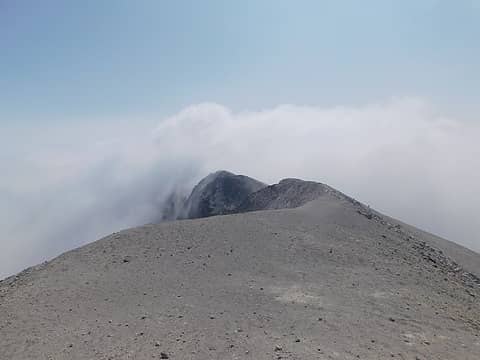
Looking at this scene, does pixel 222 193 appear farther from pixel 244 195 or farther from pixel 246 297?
pixel 246 297

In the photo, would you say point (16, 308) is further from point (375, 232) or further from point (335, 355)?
point (375, 232)

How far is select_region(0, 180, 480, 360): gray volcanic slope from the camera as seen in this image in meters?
9.66

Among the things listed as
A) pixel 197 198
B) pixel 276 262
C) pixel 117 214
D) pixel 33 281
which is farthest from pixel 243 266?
pixel 117 214

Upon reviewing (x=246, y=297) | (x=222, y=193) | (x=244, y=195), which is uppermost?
(x=244, y=195)

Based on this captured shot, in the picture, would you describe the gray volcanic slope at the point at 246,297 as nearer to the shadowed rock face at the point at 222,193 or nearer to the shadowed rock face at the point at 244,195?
the shadowed rock face at the point at 244,195

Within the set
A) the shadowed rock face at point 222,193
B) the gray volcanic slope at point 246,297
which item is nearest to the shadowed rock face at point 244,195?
the shadowed rock face at point 222,193

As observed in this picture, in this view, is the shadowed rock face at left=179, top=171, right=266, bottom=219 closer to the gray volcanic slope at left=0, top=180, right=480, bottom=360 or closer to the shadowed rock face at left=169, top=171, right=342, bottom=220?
the shadowed rock face at left=169, top=171, right=342, bottom=220

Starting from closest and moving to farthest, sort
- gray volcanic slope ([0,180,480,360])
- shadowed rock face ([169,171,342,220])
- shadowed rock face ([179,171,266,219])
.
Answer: gray volcanic slope ([0,180,480,360]) → shadowed rock face ([169,171,342,220]) → shadowed rock face ([179,171,266,219])

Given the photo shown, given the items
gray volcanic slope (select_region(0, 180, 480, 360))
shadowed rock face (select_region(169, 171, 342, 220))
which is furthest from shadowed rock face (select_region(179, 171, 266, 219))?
gray volcanic slope (select_region(0, 180, 480, 360))

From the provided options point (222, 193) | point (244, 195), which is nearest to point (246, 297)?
point (244, 195)

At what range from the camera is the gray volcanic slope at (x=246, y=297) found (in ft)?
31.7

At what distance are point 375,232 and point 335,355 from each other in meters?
13.1

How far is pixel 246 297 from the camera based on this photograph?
12.8 meters

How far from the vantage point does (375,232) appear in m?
21.2
